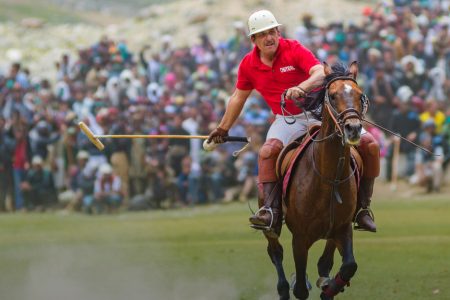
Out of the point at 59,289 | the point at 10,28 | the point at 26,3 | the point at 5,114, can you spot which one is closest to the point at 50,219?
the point at 5,114

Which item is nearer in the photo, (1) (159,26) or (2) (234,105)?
(2) (234,105)

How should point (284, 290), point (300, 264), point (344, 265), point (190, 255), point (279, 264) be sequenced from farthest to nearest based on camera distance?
point (190, 255) < point (279, 264) < point (284, 290) < point (300, 264) < point (344, 265)

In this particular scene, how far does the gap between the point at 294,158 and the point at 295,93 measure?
2.77ft

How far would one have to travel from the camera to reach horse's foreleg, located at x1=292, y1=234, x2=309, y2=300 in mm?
11234

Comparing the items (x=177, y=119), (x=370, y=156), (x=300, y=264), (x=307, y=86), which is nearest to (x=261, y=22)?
(x=307, y=86)

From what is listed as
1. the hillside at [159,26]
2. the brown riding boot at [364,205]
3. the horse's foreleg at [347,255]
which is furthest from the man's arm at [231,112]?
the hillside at [159,26]

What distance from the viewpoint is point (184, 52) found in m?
28.1

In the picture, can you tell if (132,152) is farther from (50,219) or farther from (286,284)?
(286,284)

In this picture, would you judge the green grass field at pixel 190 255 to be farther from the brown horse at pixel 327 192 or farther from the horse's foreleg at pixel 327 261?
the brown horse at pixel 327 192

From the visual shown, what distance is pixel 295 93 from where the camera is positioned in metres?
10.8

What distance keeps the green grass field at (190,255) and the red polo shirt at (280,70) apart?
2.60m

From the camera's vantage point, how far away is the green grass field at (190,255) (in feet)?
45.3

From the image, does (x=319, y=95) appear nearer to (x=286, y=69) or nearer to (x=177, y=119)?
(x=286, y=69)

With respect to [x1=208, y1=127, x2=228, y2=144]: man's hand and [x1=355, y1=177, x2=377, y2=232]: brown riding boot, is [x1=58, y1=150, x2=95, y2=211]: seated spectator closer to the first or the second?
[x1=208, y1=127, x2=228, y2=144]: man's hand
